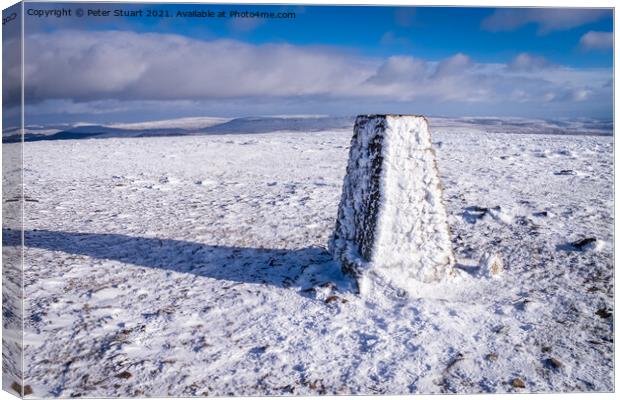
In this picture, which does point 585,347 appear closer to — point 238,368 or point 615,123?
point 615,123

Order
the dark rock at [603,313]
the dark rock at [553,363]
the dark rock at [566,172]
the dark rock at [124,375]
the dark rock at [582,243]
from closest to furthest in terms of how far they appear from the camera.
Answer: the dark rock at [124,375], the dark rock at [553,363], the dark rock at [603,313], the dark rock at [582,243], the dark rock at [566,172]

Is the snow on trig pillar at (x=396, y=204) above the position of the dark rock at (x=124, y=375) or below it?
above

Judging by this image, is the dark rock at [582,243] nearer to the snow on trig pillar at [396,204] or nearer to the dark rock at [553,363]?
the snow on trig pillar at [396,204]

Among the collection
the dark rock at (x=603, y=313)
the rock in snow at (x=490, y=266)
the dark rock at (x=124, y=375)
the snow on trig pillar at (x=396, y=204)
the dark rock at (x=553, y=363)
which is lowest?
the dark rock at (x=124, y=375)

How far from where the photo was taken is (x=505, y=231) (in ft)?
13.7

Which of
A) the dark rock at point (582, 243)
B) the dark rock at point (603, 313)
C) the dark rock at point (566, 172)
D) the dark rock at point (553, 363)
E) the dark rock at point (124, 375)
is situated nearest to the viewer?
the dark rock at point (124, 375)

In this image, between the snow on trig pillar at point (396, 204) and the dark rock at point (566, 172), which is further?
the dark rock at point (566, 172)

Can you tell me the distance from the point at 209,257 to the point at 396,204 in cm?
154

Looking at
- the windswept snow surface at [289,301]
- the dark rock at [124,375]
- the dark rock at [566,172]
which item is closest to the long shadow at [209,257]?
the windswept snow surface at [289,301]

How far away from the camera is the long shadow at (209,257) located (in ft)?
10.8

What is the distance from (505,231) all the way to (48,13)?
366 centimetres

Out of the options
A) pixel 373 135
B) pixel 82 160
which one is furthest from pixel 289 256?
pixel 82 160

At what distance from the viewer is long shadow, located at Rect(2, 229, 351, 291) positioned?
130 inches

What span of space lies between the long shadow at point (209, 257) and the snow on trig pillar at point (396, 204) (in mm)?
343
